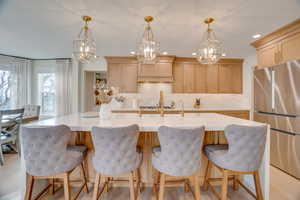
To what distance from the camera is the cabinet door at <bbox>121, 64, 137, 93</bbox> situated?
4.46 m

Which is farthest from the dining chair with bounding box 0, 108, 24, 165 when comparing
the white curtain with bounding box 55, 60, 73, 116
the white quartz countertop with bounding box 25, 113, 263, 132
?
the white curtain with bounding box 55, 60, 73, 116

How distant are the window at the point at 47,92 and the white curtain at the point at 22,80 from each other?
1.13ft

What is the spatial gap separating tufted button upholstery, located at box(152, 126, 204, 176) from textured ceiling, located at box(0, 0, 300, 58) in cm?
168

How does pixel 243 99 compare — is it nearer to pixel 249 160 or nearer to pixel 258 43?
pixel 258 43

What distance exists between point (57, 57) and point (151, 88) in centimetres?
336

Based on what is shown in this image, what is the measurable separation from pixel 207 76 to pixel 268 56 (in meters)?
1.72

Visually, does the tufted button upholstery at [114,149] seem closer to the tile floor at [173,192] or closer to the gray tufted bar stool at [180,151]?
the gray tufted bar stool at [180,151]

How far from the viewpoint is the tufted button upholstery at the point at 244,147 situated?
1398 millimetres

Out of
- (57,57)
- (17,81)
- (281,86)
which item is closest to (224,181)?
(281,86)

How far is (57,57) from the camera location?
4852mm

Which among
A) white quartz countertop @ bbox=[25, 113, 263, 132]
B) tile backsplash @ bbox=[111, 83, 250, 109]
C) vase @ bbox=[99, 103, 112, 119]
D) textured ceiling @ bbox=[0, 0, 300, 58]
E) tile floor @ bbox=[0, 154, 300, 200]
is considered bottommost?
tile floor @ bbox=[0, 154, 300, 200]

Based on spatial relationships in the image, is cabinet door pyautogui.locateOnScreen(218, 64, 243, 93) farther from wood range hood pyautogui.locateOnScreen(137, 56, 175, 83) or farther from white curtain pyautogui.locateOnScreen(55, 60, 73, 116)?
white curtain pyautogui.locateOnScreen(55, 60, 73, 116)

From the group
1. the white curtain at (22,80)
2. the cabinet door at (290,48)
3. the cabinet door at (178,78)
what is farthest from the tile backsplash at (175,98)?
the white curtain at (22,80)

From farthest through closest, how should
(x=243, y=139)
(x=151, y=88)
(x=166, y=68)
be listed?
1. (x=151, y=88)
2. (x=166, y=68)
3. (x=243, y=139)
